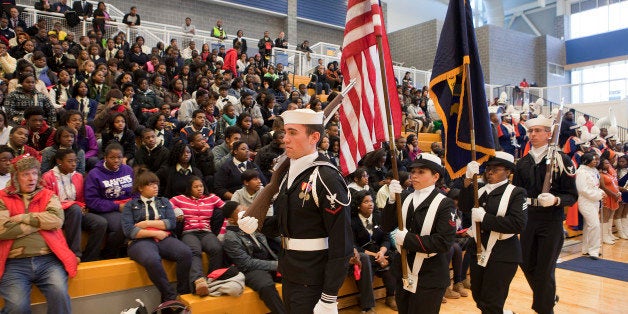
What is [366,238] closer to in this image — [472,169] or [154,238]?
[472,169]

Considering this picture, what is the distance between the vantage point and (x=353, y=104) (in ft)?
11.9

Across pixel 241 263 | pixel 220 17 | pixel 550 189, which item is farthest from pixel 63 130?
pixel 220 17

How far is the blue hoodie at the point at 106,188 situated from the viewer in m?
4.66

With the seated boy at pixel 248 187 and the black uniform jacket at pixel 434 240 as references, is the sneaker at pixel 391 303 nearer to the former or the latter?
the seated boy at pixel 248 187

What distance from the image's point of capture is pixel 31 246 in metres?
3.76

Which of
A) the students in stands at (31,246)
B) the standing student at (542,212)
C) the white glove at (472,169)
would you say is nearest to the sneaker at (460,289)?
the standing student at (542,212)

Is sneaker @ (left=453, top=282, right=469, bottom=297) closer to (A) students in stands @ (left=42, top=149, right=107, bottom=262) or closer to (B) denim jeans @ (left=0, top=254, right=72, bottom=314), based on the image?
(A) students in stands @ (left=42, top=149, right=107, bottom=262)

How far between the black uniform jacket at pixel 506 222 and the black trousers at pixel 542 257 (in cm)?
58

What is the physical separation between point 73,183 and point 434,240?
12.3 ft

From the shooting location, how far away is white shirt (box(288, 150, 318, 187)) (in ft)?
8.66

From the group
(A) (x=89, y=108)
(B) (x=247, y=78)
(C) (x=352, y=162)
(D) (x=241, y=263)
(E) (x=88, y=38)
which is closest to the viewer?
(C) (x=352, y=162)

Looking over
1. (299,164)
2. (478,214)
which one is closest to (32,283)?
(299,164)

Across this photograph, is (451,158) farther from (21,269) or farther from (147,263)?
(21,269)

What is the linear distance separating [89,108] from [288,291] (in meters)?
5.89
